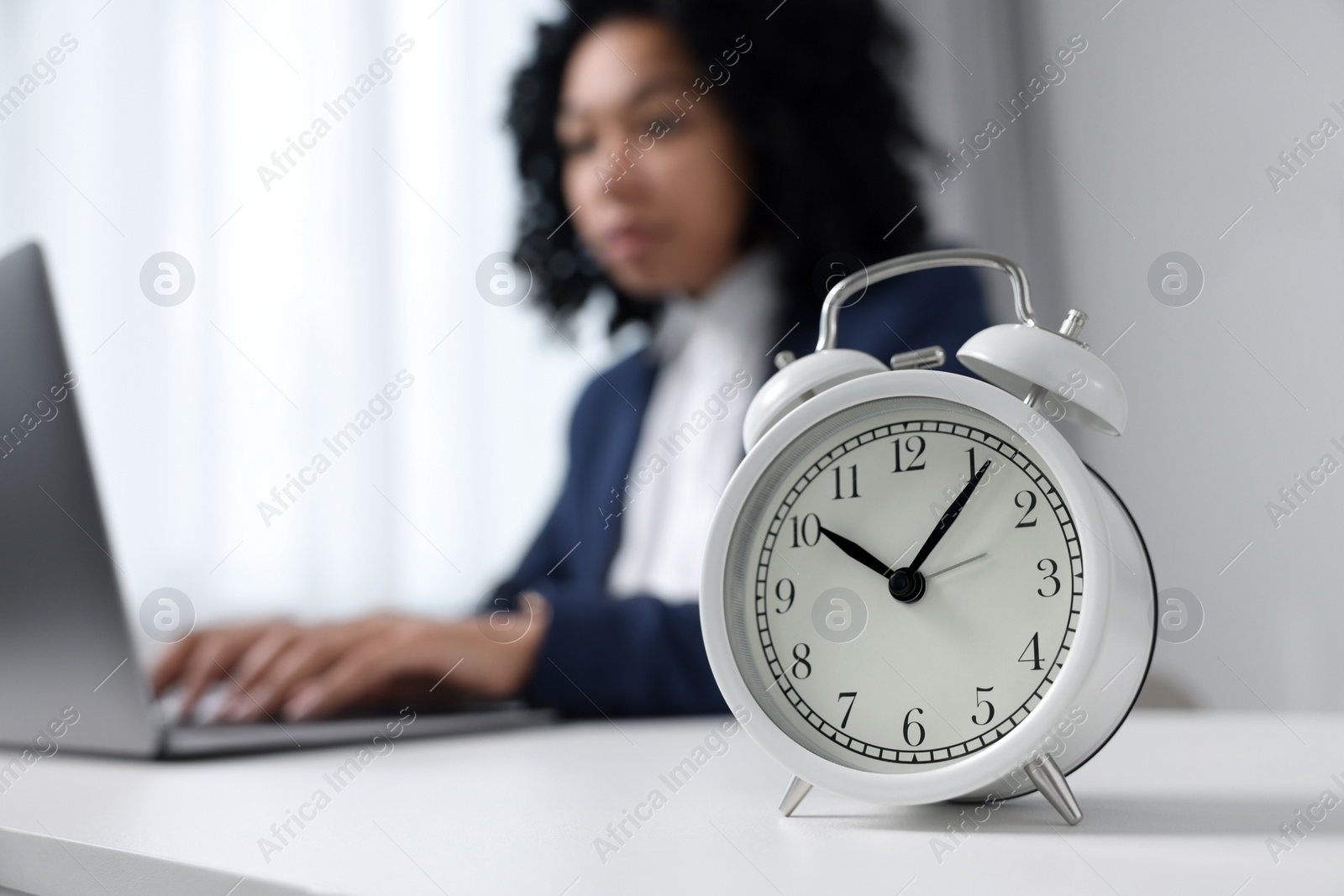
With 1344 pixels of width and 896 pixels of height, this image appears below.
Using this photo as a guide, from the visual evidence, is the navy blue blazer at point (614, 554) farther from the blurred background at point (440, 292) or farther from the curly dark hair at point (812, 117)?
the blurred background at point (440, 292)

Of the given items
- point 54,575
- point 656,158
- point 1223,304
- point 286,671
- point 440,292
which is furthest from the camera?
point 440,292

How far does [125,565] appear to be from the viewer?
1.99 m

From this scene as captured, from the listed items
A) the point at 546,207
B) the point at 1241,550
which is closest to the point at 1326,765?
the point at 1241,550

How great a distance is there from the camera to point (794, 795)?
505 millimetres

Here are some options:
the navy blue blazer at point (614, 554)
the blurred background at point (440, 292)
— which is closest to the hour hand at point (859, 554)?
the navy blue blazer at point (614, 554)

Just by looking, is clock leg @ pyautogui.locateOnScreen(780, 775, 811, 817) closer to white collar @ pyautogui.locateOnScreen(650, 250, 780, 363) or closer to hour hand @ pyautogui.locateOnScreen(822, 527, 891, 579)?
hour hand @ pyautogui.locateOnScreen(822, 527, 891, 579)

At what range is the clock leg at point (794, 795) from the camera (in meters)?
0.50

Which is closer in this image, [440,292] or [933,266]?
[933,266]

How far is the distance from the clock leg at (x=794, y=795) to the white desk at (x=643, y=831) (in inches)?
0.5

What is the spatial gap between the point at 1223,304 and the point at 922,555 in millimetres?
1906

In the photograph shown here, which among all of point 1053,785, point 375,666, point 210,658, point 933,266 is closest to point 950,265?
point 933,266

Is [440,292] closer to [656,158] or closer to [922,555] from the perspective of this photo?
[656,158]

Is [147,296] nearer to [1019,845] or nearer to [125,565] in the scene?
[125,565]

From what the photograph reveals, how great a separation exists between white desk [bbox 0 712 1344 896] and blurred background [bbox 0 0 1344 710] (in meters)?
1.43
